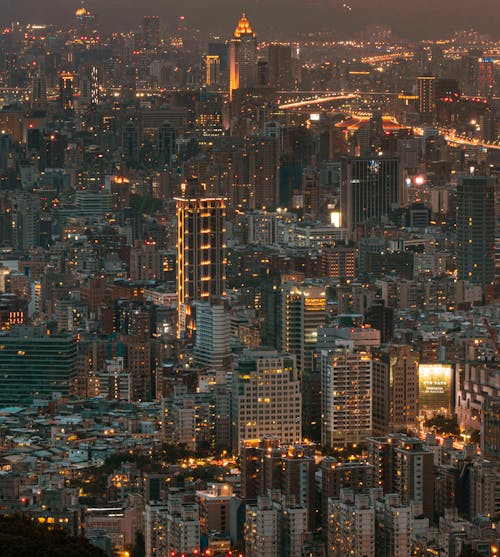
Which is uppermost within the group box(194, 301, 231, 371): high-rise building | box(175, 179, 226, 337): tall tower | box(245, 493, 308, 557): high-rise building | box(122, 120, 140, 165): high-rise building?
box(122, 120, 140, 165): high-rise building

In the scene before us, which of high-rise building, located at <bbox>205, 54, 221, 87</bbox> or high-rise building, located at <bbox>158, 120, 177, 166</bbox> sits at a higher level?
high-rise building, located at <bbox>205, 54, 221, 87</bbox>

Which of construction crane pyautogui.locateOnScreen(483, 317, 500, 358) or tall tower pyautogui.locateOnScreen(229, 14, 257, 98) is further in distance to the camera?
tall tower pyautogui.locateOnScreen(229, 14, 257, 98)

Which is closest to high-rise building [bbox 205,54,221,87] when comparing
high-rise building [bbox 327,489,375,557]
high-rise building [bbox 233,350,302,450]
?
high-rise building [bbox 233,350,302,450]

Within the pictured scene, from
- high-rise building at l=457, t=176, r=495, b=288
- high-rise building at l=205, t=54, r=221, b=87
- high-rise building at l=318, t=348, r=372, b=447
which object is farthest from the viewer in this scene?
high-rise building at l=205, t=54, r=221, b=87

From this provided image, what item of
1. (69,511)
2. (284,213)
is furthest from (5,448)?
(284,213)

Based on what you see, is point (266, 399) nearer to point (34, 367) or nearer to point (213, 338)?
point (213, 338)

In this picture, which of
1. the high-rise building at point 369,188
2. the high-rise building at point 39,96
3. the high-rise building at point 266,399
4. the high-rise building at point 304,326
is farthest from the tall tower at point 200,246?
the high-rise building at point 39,96

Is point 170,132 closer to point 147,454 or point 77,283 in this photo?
point 77,283

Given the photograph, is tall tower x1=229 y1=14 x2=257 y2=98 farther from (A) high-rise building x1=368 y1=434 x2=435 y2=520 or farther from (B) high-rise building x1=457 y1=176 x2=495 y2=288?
(A) high-rise building x1=368 y1=434 x2=435 y2=520
